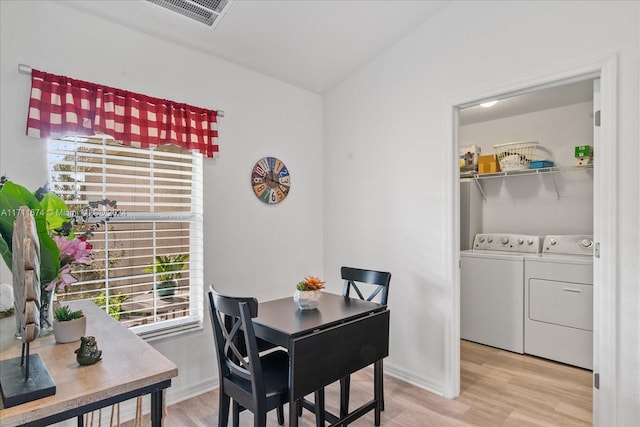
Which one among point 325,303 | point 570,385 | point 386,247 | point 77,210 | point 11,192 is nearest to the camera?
point 11,192

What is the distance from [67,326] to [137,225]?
1.16 m

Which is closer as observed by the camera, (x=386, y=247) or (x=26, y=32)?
(x=26, y=32)

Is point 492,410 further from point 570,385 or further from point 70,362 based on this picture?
point 70,362

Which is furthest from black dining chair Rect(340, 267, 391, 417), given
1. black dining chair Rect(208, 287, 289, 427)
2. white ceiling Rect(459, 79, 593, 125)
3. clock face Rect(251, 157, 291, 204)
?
white ceiling Rect(459, 79, 593, 125)

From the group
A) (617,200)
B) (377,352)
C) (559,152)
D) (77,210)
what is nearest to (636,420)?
(617,200)

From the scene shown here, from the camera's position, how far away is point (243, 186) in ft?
9.47

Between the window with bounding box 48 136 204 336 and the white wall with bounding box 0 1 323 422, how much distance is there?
0.12 metres

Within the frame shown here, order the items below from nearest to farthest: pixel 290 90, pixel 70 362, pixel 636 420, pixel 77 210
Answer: pixel 70 362
pixel 636 420
pixel 77 210
pixel 290 90

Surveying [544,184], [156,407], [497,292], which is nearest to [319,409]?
[156,407]

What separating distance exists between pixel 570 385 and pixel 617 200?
1.63 m

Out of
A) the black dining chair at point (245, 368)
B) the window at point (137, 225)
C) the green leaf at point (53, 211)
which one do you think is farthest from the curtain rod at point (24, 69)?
the black dining chair at point (245, 368)

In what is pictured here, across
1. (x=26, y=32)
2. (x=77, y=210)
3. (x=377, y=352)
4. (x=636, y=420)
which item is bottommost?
(x=636, y=420)

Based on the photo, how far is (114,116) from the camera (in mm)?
2188

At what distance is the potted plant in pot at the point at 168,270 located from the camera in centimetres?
249
